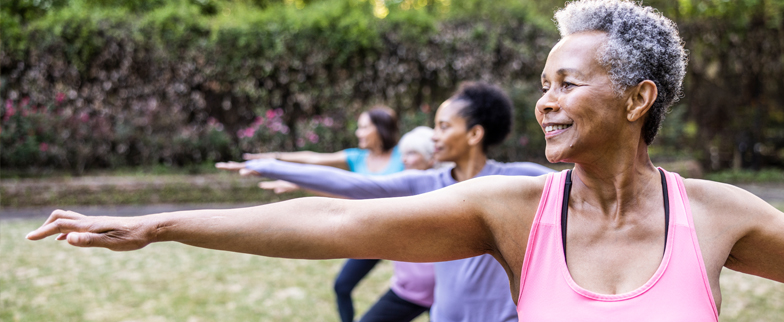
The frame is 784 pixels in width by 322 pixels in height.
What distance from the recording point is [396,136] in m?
5.17

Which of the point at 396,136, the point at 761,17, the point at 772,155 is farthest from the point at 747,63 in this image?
the point at 396,136

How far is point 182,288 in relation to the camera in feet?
17.8

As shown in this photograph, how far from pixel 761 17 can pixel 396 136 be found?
35.6 feet

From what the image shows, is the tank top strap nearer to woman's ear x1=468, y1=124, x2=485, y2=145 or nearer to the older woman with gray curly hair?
the older woman with gray curly hair

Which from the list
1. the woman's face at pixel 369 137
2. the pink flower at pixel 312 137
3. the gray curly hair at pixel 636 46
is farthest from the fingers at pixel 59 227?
the pink flower at pixel 312 137

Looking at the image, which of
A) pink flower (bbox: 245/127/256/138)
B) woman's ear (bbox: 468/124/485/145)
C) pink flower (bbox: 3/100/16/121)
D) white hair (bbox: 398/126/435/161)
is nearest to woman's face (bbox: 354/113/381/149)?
white hair (bbox: 398/126/435/161)

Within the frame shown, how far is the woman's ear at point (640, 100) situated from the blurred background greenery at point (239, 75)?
9250mm

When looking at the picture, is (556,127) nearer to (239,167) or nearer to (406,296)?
(406,296)

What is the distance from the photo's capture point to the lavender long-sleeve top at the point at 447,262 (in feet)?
8.34

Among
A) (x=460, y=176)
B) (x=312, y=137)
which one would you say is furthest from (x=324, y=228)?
(x=312, y=137)

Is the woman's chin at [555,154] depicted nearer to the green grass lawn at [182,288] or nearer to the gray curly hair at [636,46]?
the gray curly hair at [636,46]

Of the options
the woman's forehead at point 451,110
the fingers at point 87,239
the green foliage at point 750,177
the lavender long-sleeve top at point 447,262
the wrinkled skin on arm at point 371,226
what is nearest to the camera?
the fingers at point 87,239

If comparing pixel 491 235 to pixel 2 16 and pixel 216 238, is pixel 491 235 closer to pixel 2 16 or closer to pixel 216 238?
pixel 216 238

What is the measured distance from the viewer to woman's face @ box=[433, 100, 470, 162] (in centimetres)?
316
